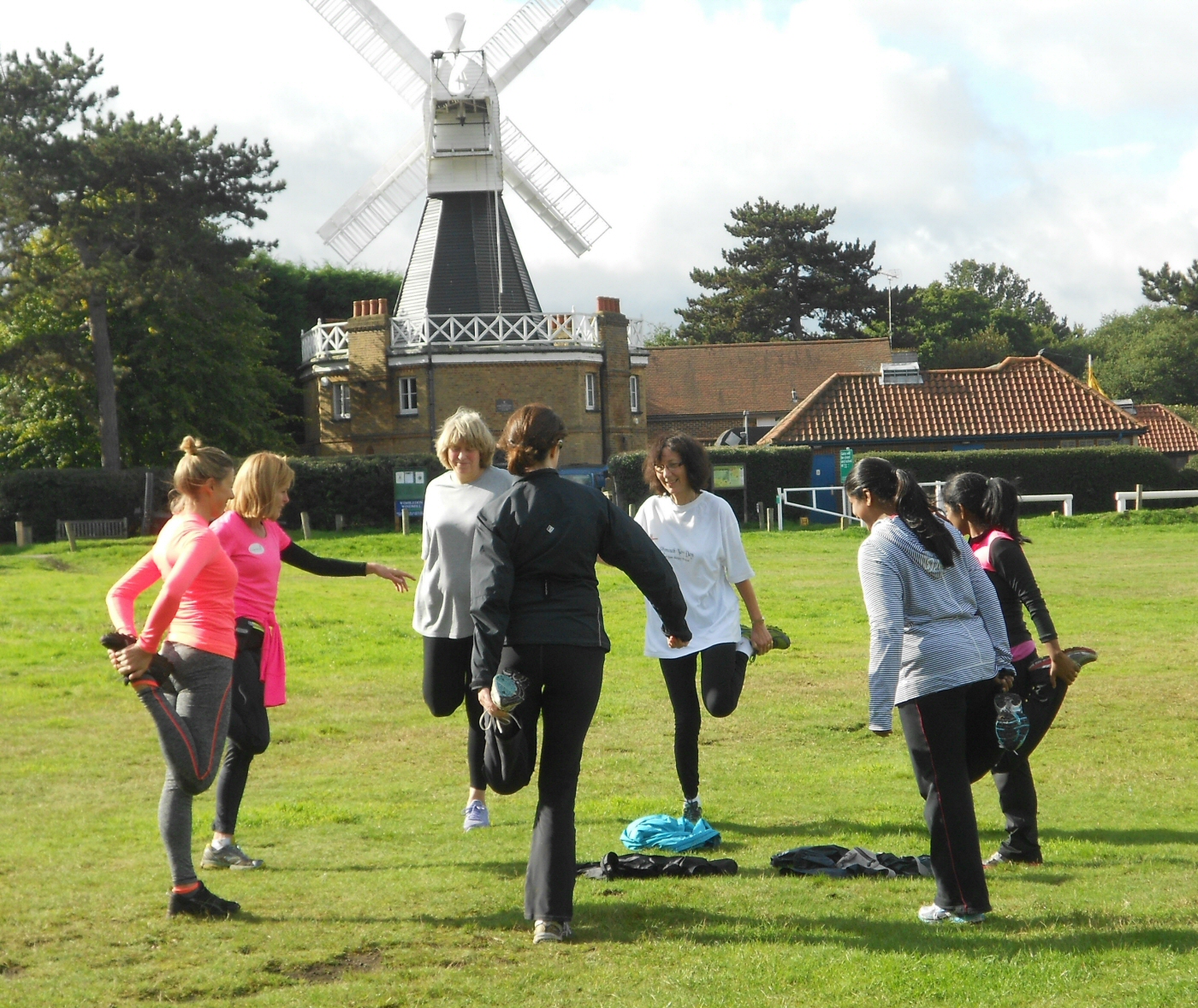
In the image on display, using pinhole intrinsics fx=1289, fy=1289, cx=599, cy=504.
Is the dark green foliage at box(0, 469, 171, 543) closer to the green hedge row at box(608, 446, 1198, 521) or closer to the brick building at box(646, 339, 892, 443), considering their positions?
the green hedge row at box(608, 446, 1198, 521)

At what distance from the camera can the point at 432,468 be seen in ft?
124

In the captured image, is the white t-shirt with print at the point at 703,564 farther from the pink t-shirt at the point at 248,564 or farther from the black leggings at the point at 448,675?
the pink t-shirt at the point at 248,564

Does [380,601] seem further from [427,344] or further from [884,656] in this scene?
[427,344]

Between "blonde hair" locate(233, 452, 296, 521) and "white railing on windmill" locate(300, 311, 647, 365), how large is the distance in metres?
35.6

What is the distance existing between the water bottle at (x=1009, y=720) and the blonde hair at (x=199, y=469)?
10.5 ft

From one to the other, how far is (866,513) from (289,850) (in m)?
3.32

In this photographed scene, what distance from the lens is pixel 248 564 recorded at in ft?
19.5

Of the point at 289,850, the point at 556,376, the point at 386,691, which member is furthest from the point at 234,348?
the point at 289,850

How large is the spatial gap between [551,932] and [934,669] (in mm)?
1716

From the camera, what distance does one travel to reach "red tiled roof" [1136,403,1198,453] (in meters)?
59.3

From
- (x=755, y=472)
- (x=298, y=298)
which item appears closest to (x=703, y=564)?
(x=755, y=472)

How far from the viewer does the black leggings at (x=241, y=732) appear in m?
5.72

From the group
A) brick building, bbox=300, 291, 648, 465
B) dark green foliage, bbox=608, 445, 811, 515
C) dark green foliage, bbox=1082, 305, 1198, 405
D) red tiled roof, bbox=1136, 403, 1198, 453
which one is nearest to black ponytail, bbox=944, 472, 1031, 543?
dark green foliage, bbox=608, 445, 811, 515

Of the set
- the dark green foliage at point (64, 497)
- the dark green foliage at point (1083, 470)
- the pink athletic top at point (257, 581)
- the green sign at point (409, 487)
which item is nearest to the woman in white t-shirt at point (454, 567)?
the pink athletic top at point (257, 581)
